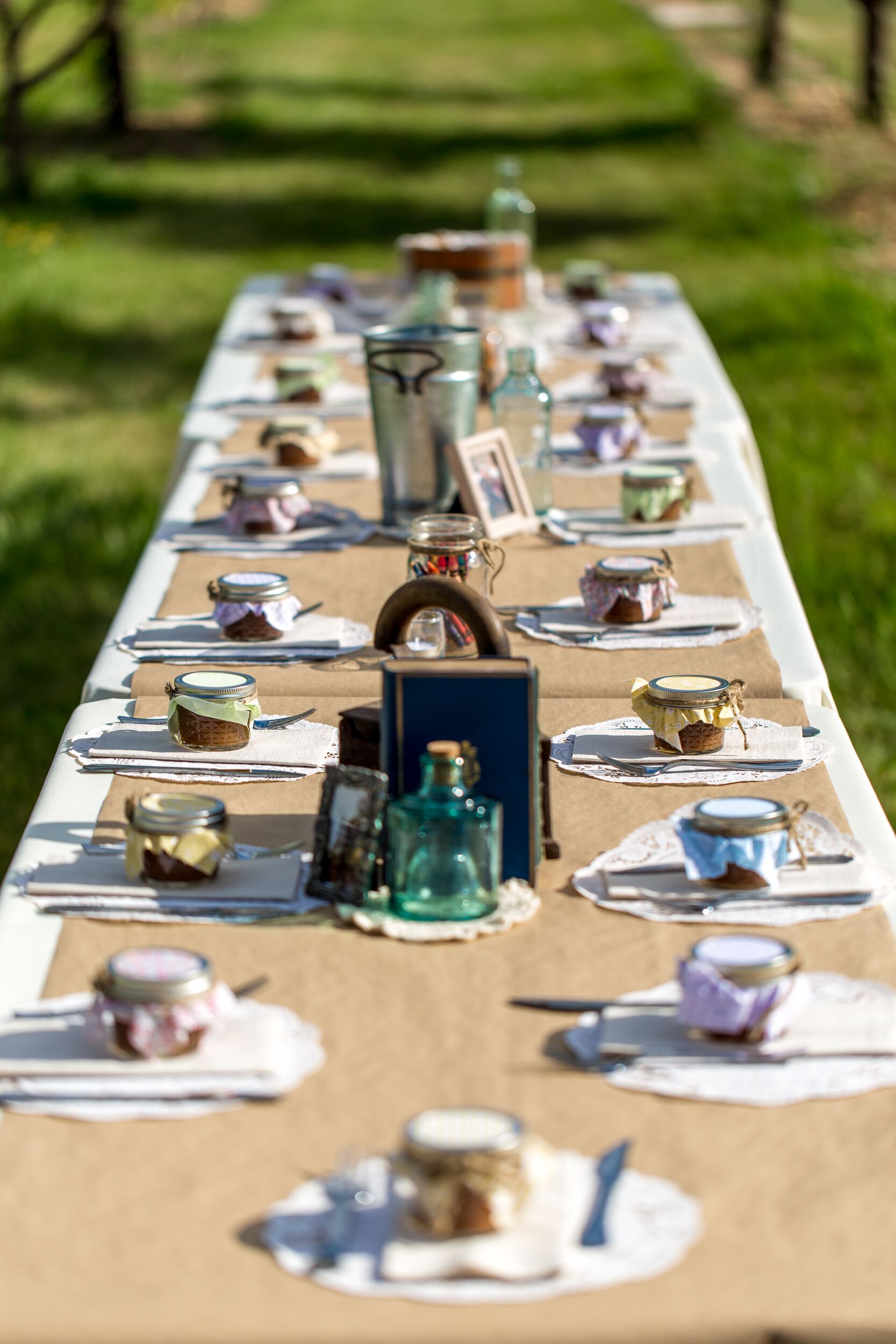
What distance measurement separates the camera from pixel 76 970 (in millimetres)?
1608

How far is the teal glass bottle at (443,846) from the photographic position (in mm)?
1592

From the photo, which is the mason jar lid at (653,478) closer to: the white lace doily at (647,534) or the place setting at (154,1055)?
the white lace doily at (647,534)

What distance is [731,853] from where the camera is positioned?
1.71 m

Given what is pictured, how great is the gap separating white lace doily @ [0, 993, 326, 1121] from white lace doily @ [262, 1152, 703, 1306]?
133 mm

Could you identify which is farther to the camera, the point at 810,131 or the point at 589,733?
the point at 810,131

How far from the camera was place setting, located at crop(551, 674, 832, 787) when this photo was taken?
2.05 m

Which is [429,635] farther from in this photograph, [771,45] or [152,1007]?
[771,45]

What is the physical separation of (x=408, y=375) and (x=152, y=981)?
5.65 feet

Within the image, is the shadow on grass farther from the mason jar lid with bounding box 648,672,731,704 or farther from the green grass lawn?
the mason jar lid with bounding box 648,672,731,704

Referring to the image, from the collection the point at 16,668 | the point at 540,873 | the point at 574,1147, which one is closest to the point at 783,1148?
the point at 574,1147

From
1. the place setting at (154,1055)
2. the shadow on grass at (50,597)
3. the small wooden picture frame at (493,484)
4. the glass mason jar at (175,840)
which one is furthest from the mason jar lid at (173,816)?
the shadow on grass at (50,597)

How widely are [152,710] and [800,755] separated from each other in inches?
32.7

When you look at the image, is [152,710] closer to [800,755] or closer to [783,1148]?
[800,755]

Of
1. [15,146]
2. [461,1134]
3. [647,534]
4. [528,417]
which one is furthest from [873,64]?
[461,1134]
